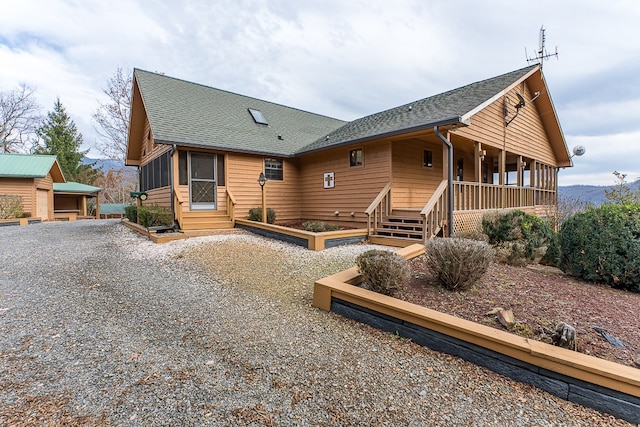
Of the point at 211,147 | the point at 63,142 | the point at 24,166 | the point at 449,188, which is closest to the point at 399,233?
the point at 449,188

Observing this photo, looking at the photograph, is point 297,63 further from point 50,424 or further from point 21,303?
point 50,424

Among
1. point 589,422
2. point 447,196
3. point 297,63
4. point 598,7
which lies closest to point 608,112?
point 598,7

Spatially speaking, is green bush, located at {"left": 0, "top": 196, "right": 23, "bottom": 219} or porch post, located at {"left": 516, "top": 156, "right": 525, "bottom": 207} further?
green bush, located at {"left": 0, "top": 196, "right": 23, "bottom": 219}

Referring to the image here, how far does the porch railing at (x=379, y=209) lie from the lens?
26.8ft

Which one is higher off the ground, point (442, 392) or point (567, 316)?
point (567, 316)

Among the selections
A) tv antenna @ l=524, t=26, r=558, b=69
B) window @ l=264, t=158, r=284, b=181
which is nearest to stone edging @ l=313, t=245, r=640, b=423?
window @ l=264, t=158, r=284, b=181

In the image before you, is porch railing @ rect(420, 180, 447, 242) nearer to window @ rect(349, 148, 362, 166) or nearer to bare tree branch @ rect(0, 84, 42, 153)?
window @ rect(349, 148, 362, 166)

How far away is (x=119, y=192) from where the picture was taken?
112ft

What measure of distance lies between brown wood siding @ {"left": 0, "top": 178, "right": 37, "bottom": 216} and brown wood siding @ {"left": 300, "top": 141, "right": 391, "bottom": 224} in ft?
51.9

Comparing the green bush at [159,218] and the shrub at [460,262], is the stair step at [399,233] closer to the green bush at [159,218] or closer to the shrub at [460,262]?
the shrub at [460,262]

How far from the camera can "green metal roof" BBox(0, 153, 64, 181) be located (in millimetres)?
15102

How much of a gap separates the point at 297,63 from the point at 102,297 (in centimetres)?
1400

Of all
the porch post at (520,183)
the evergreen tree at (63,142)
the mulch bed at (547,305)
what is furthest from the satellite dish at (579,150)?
the evergreen tree at (63,142)

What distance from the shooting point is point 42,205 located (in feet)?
57.8
